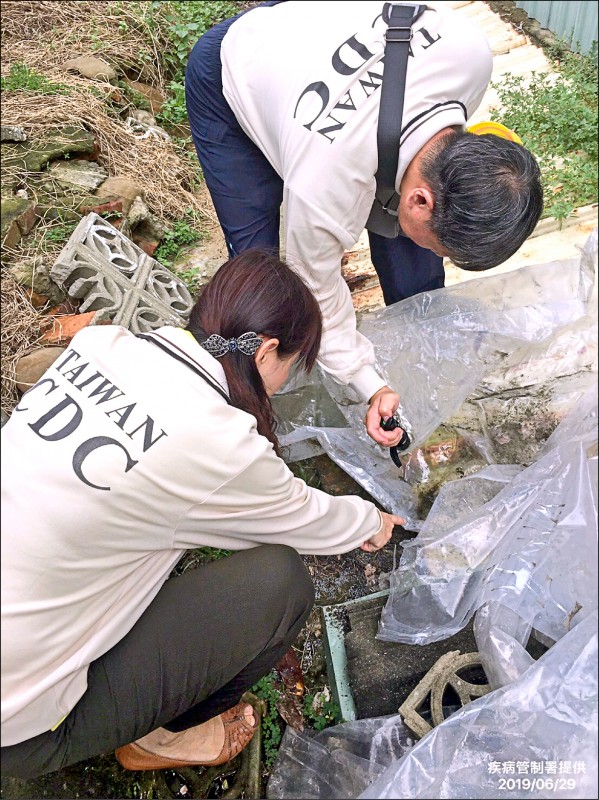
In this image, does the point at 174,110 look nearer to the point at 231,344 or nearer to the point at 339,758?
the point at 231,344

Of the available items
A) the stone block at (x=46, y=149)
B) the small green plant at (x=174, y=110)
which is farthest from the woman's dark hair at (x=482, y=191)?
the small green plant at (x=174, y=110)

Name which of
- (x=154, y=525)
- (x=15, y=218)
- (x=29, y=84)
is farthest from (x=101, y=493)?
(x=29, y=84)

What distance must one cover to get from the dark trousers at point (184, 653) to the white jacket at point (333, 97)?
0.79m

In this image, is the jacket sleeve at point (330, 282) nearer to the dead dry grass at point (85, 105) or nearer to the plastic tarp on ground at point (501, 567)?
the plastic tarp on ground at point (501, 567)

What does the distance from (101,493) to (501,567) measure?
100 cm

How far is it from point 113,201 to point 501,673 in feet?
8.40

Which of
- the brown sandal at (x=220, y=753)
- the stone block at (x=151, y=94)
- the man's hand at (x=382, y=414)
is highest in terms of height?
the stone block at (x=151, y=94)

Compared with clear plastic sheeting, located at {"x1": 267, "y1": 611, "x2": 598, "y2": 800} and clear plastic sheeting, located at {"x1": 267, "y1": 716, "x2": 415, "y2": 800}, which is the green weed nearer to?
clear plastic sheeting, located at {"x1": 267, "y1": 716, "x2": 415, "y2": 800}

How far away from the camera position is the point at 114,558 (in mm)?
1271

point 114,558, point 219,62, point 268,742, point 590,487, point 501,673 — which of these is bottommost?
point 268,742

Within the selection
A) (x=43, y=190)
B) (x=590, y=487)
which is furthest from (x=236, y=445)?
(x=43, y=190)

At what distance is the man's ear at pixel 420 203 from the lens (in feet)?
4.91

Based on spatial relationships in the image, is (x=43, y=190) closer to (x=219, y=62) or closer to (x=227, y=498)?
(x=219, y=62)
